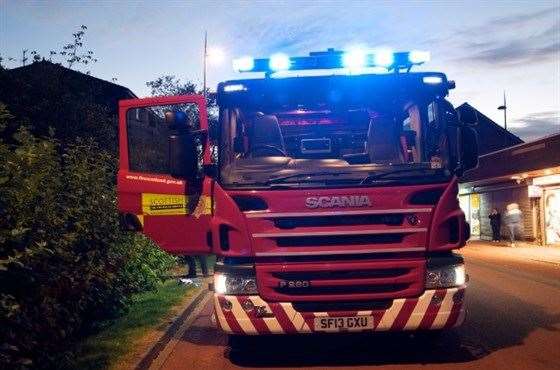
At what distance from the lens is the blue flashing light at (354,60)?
7039 millimetres

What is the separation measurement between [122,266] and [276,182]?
4130mm

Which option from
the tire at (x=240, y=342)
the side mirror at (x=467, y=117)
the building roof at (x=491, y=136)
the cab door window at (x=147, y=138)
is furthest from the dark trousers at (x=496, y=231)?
the building roof at (x=491, y=136)

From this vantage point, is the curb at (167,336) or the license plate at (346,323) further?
the curb at (167,336)

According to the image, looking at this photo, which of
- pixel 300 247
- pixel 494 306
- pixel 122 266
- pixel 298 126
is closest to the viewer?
pixel 300 247

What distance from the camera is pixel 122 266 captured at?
29.1 ft

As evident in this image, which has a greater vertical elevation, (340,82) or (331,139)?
(340,82)

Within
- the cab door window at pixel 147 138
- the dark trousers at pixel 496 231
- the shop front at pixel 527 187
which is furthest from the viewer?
the dark trousers at pixel 496 231

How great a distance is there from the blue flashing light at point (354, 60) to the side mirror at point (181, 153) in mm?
2200

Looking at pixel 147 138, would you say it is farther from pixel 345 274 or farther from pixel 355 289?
pixel 355 289

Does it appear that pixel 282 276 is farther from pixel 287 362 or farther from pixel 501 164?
pixel 501 164

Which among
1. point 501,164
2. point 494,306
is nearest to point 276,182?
point 494,306

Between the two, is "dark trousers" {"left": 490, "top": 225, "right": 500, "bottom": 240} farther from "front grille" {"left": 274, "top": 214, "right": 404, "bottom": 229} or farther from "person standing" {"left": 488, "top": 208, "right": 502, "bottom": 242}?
"front grille" {"left": 274, "top": 214, "right": 404, "bottom": 229}

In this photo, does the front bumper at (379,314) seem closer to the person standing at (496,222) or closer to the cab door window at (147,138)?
the cab door window at (147,138)

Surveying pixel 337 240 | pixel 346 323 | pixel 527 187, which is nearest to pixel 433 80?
pixel 337 240
